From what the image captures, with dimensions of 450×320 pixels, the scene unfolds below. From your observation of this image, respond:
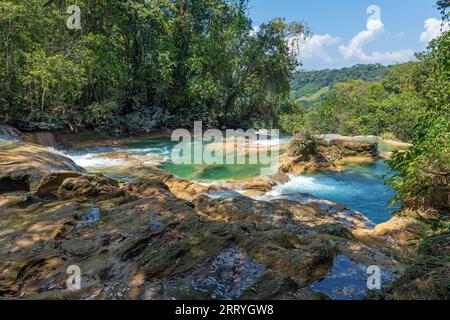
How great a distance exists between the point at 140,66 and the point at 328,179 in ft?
64.8

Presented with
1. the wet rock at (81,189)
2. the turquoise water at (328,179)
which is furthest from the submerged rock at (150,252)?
the turquoise water at (328,179)

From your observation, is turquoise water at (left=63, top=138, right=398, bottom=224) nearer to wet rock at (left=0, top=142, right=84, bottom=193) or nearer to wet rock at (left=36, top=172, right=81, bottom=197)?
wet rock at (left=0, top=142, right=84, bottom=193)

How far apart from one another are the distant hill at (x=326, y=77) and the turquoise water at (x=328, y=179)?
11415 centimetres

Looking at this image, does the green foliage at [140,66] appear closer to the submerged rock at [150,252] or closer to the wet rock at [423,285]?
the submerged rock at [150,252]

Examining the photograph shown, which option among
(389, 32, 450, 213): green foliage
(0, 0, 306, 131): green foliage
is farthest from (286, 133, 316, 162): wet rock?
(0, 0, 306, 131): green foliage

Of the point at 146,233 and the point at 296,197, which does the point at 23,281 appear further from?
the point at 296,197

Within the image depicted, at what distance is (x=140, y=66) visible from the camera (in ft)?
A: 98.9

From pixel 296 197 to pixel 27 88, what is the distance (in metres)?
17.7

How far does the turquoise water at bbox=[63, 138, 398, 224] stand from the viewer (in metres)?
14.5

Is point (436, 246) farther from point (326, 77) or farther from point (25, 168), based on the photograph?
point (326, 77)

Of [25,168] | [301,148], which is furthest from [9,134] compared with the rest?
[301,148]

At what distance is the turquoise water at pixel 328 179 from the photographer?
14539 millimetres

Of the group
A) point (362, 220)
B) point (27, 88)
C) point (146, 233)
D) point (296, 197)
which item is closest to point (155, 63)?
point (27, 88)

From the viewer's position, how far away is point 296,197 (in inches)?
481
